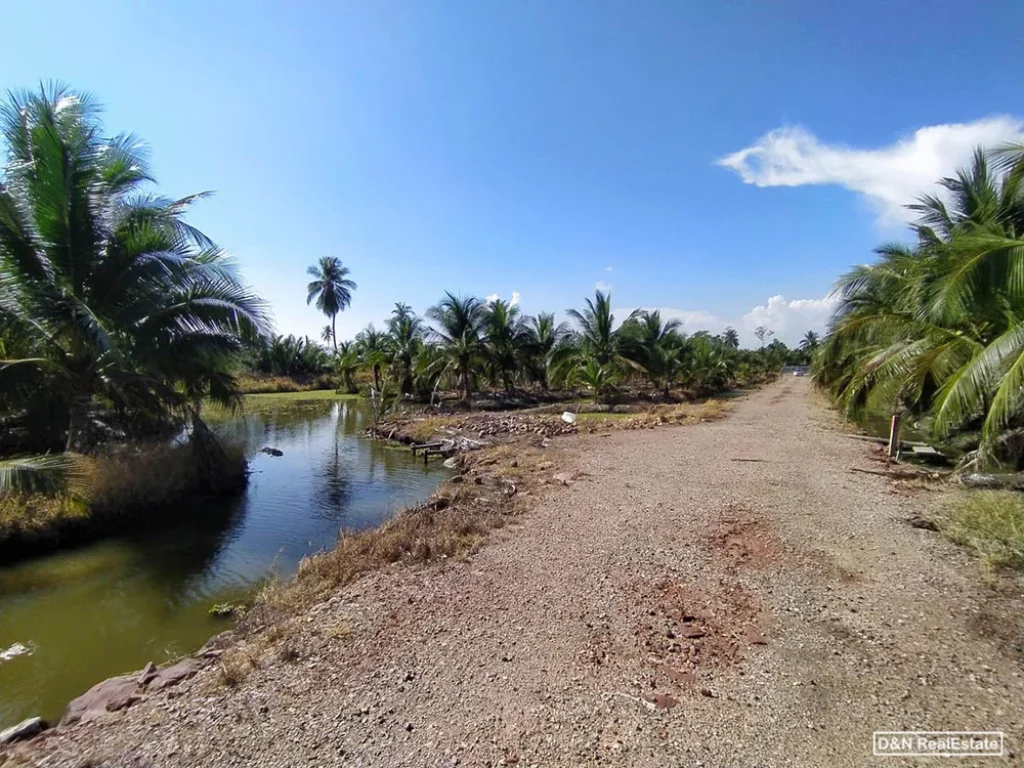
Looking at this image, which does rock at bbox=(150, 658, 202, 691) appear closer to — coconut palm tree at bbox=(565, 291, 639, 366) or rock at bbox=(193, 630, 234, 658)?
rock at bbox=(193, 630, 234, 658)

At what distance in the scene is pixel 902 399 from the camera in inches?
538

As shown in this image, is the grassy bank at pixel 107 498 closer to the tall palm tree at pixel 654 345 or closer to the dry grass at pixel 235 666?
the dry grass at pixel 235 666

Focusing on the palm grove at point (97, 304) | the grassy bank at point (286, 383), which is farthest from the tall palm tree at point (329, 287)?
the palm grove at point (97, 304)

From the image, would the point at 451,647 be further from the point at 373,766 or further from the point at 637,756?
the point at 637,756

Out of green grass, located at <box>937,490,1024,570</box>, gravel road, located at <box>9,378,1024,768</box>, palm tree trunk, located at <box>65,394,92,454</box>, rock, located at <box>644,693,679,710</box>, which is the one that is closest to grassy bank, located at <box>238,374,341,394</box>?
palm tree trunk, located at <box>65,394,92,454</box>

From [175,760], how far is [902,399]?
1663 centimetres

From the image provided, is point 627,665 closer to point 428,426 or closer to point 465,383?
point 428,426

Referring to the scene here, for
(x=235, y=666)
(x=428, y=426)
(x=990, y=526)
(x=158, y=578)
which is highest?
(x=990, y=526)

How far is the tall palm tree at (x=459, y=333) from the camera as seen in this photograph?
83.7 feet

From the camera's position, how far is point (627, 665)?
379 cm

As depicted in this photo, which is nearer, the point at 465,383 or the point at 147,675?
the point at 147,675

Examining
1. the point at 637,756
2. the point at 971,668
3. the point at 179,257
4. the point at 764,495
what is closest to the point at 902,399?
the point at 764,495

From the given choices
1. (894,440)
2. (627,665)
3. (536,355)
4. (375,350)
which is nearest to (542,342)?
(536,355)

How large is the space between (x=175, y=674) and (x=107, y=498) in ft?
22.2
